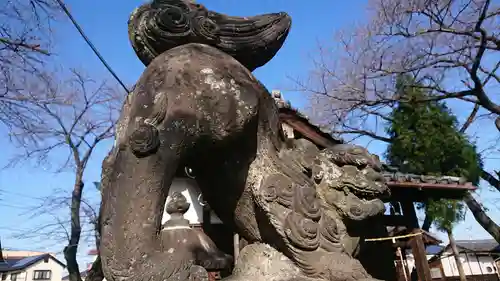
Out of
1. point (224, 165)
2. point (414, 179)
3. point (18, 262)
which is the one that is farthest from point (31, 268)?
point (224, 165)

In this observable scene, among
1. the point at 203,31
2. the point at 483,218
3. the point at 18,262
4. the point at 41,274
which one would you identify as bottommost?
the point at 41,274

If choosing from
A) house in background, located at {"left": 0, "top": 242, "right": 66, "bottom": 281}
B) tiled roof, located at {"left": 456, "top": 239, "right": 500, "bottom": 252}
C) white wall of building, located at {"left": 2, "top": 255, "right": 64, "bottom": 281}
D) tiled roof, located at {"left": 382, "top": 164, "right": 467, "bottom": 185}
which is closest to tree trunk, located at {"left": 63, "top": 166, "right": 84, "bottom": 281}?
tiled roof, located at {"left": 382, "top": 164, "right": 467, "bottom": 185}

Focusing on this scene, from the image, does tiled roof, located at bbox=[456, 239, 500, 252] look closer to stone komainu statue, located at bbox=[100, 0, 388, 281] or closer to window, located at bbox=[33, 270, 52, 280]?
stone komainu statue, located at bbox=[100, 0, 388, 281]

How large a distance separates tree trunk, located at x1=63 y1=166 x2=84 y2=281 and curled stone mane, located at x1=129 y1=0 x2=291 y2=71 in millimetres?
12620

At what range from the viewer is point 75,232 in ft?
41.3

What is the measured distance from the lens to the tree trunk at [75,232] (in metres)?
12.0

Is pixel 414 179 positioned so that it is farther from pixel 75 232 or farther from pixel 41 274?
pixel 41 274

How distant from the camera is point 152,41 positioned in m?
1.48

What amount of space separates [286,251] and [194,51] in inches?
33.4

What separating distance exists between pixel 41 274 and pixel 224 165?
31191 millimetres

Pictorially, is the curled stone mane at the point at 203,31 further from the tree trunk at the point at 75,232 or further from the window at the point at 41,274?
the window at the point at 41,274

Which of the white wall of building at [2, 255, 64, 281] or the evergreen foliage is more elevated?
the evergreen foliage

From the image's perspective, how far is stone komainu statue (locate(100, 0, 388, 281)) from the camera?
3.64 ft

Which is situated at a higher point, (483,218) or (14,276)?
(483,218)
